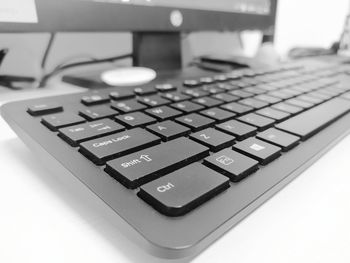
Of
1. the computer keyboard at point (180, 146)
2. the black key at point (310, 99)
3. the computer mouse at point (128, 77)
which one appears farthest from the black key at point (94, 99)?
the black key at point (310, 99)

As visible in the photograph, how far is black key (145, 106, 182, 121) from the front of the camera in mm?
255

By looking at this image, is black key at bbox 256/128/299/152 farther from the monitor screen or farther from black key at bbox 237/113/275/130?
the monitor screen

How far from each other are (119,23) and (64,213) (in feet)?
1.09

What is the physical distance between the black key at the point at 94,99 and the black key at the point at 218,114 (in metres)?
0.10

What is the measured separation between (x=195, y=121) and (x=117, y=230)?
0.12 m

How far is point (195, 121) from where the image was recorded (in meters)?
0.25

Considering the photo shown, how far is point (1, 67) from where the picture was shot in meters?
0.49

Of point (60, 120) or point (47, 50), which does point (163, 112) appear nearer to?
point (60, 120)

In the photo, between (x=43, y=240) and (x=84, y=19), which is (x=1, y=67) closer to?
(x=84, y=19)

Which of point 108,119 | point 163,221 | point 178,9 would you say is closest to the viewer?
point 163,221

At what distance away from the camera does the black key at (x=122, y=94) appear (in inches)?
12.0

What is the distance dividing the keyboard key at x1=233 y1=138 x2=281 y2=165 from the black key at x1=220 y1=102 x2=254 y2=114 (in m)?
0.07

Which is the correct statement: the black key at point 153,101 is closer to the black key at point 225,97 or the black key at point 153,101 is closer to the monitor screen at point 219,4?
the black key at point 225,97

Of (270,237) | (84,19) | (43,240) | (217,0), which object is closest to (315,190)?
(270,237)
